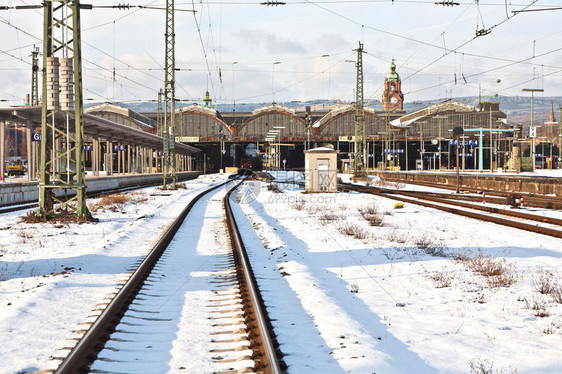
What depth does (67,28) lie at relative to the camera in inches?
637

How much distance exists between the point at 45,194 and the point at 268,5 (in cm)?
1191

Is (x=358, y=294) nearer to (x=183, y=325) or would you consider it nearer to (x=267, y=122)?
(x=183, y=325)

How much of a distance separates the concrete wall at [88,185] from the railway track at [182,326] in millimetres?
19009

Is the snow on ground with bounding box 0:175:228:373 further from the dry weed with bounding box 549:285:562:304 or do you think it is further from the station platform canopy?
the station platform canopy

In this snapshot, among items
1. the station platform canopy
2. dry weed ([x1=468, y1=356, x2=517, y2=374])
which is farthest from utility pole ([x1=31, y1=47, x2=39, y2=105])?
dry weed ([x1=468, y1=356, x2=517, y2=374])

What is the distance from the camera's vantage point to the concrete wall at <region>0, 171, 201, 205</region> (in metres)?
25.5

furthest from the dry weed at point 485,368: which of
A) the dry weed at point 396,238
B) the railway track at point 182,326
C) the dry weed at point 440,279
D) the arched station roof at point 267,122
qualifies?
the arched station roof at point 267,122

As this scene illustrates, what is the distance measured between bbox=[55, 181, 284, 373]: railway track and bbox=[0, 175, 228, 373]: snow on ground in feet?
1.22

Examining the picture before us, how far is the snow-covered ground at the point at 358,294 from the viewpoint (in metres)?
5.16

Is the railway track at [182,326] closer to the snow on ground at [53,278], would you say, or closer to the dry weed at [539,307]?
the snow on ground at [53,278]

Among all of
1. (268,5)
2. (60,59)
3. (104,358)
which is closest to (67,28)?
(60,59)

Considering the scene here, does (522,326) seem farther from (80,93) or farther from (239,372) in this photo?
(80,93)

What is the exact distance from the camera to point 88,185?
117 ft

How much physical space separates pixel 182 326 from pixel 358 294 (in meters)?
3.23
